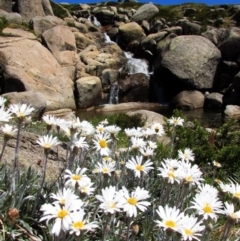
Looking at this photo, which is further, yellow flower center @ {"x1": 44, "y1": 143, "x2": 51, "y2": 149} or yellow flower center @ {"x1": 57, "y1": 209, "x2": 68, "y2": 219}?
yellow flower center @ {"x1": 44, "y1": 143, "x2": 51, "y2": 149}

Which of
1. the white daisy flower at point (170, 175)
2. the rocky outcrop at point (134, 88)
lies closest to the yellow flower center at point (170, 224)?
the white daisy flower at point (170, 175)

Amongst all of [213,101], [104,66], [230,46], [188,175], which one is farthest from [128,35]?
[188,175]

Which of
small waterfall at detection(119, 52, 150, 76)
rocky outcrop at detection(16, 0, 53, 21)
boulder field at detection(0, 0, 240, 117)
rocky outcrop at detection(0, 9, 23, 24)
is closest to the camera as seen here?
boulder field at detection(0, 0, 240, 117)

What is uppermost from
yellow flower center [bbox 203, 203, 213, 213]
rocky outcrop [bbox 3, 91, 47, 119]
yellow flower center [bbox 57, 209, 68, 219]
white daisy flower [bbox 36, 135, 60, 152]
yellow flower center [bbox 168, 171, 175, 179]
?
yellow flower center [bbox 57, 209, 68, 219]

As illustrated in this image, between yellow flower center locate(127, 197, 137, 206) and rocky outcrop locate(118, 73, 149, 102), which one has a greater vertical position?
yellow flower center locate(127, 197, 137, 206)

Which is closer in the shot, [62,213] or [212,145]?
[62,213]

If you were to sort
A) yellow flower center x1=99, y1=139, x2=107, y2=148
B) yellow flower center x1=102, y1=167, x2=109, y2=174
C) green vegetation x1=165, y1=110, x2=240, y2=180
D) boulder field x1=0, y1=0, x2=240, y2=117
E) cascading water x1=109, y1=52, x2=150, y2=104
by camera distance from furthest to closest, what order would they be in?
1. cascading water x1=109, y1=52, x2=150, y2=104
2. boulder field x1=0, y1=0, x2=240, y2=117
3. green vegetation x1=165, y1=110, x2=240, y2=180
4. yellow flower center x1=99, y1=139, x2=107, y2=148
5. yellow flower center x1=102, y1=167, x2=109, y2=174

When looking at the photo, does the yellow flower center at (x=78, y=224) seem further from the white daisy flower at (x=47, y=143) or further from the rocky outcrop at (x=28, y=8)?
the rocky outcrop at (x=28, y=8)

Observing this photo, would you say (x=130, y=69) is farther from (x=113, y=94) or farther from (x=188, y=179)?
(x=188, y=179)

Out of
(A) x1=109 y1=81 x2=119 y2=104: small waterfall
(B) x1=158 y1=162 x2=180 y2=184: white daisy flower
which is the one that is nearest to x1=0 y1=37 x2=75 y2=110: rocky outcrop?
(A) x1=109 y1=81 x2=119 y2=104: small waterfall

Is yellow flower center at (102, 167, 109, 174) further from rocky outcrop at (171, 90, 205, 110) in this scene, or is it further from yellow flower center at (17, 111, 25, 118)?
rocky outcrop at (171, 90, 205, 110)

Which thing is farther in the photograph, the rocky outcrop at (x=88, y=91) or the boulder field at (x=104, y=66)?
the rocky outcrop at (x=88, y=91)

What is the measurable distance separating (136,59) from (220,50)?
573cm

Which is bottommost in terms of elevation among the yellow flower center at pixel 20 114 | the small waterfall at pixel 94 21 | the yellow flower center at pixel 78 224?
the small waterfall at pixel 94 21
